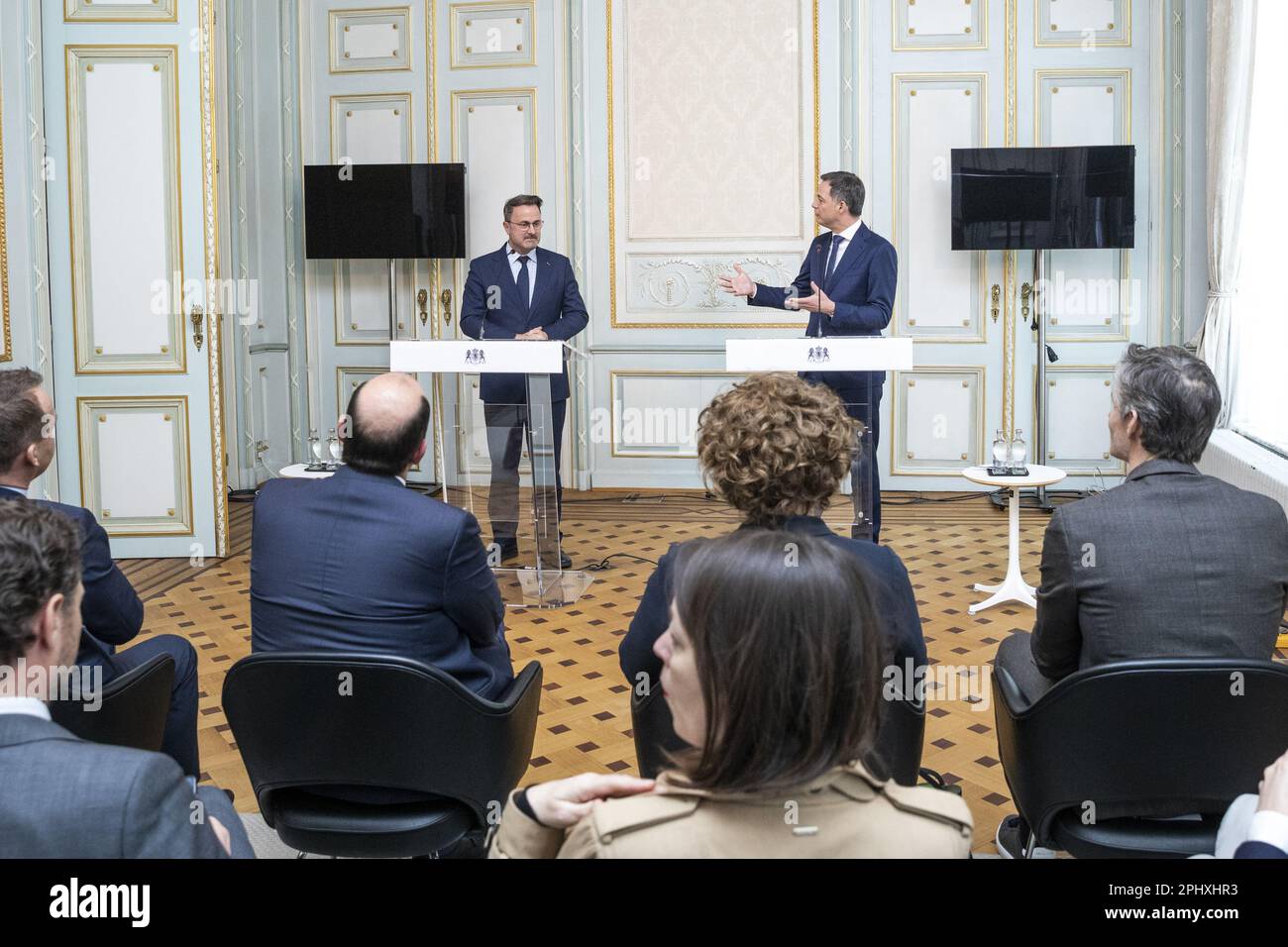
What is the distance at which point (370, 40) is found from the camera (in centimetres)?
780

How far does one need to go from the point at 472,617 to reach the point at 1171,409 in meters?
1.42

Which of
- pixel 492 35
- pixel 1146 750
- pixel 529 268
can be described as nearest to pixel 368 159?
pixel 492 35

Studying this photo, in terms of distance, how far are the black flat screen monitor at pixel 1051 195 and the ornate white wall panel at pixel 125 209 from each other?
4.34 m

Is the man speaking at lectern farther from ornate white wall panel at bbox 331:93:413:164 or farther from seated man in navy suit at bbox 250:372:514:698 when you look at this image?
ornate white wall panel at bbox 331:93:413:164

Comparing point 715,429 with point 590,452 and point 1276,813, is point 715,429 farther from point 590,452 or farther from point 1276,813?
point 590,452

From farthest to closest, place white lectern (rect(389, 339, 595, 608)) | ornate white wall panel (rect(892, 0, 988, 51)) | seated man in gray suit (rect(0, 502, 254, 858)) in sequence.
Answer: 1. ornate white wall panel (rect(892, 0, 988, 51))
2. white lectern (rect(389, 339, 595, 608))
3. seated man in gray suit (rect(0, 502, 254, 858))

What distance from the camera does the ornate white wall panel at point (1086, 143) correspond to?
23.5 ft

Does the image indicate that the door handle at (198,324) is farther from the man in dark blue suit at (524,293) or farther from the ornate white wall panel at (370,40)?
the ornate white wall panel at (370,40)

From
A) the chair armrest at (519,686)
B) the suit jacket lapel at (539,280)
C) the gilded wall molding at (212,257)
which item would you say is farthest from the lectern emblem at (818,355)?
the gilded wall molding at (212,257)

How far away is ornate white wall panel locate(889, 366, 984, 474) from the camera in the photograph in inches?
293

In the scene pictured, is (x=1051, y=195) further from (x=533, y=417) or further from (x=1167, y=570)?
(x=1167, y=570)

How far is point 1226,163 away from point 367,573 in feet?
18.1

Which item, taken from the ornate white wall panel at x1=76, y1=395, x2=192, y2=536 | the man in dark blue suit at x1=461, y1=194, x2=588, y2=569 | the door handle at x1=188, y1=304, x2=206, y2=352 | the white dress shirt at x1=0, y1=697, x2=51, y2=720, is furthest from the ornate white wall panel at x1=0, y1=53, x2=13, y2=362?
the white dress shirt at x1=0, y1=697, x2=51, y2=720

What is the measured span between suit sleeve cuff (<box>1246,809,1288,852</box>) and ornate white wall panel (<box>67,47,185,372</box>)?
5491 millimetres
